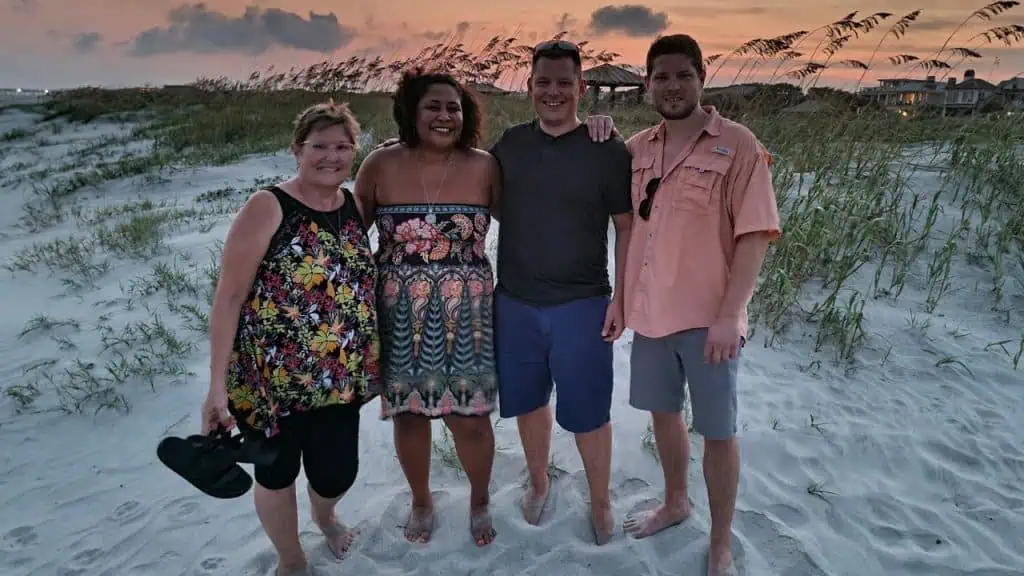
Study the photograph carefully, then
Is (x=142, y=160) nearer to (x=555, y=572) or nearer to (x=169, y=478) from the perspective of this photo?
(x=169, y=478)

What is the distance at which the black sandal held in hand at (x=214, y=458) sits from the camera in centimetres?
207

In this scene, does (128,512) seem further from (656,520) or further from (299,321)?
(656,520)

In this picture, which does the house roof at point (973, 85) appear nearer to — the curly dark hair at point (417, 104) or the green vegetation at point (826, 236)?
the green vegetation at point (826, 236)

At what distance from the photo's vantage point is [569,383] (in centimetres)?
258

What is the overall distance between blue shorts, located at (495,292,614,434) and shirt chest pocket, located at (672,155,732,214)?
21.8 inches

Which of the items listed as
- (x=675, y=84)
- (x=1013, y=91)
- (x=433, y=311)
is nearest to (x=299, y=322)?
(x=433, y=311)

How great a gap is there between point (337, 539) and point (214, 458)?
0.85 metres

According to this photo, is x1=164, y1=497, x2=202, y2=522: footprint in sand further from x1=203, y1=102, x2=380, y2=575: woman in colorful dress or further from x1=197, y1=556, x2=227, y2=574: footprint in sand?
x1=203, y1=102, x2=380, y2=575: woman in colorful dress

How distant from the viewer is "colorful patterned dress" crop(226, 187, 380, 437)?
2178mm

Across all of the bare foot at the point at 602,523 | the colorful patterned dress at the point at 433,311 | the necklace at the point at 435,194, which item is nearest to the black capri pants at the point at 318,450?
the colorful patterned dress at the point at 433,311

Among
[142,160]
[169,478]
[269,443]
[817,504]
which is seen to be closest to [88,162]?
[142,160]

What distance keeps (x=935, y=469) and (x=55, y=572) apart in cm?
421

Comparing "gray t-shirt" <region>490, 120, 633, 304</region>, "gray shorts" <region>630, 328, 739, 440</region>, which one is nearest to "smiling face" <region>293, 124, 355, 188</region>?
"gray t-shirt" <region>490, 120, 633, 304</region>

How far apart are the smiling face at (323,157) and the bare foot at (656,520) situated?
6.46 ft
